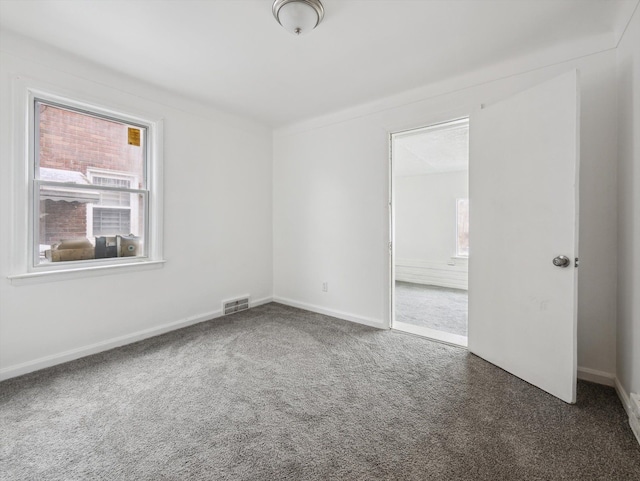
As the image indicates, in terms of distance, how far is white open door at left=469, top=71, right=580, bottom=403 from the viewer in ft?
6.26

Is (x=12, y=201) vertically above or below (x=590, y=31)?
below

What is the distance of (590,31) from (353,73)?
1.76 meters

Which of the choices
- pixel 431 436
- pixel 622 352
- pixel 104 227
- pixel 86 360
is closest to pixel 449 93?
pixel 622 352

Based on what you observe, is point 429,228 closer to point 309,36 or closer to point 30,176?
point 309,36

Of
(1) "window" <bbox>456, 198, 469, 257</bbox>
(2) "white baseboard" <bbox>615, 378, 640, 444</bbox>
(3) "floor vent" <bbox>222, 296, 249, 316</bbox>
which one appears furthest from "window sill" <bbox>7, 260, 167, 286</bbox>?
Result: (1) "window" <bbox>456, 198, 469, 257</bbox>

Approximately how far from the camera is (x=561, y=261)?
75.7 inches

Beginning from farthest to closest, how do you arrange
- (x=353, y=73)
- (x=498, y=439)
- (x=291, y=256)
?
1. (x=291, y=256)
2. (x=353, y=73)
3. (x=498, y=439)

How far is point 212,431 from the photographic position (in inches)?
65.6

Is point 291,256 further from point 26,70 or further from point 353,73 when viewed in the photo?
point 26,70

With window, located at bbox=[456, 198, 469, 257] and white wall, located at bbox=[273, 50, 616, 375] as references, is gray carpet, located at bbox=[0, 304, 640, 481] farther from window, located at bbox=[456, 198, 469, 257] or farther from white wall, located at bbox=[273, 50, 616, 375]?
window, located at bbox=[456, 198, 469, 257]

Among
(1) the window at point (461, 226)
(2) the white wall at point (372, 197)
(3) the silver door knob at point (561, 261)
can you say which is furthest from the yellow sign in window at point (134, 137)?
(1) the window at point (461, 226)

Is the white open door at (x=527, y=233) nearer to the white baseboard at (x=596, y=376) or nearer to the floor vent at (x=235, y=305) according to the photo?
the white baseboard at (x=596, y=376)

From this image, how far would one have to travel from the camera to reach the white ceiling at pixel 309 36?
1.86m

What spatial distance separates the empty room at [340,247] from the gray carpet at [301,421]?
15mm
